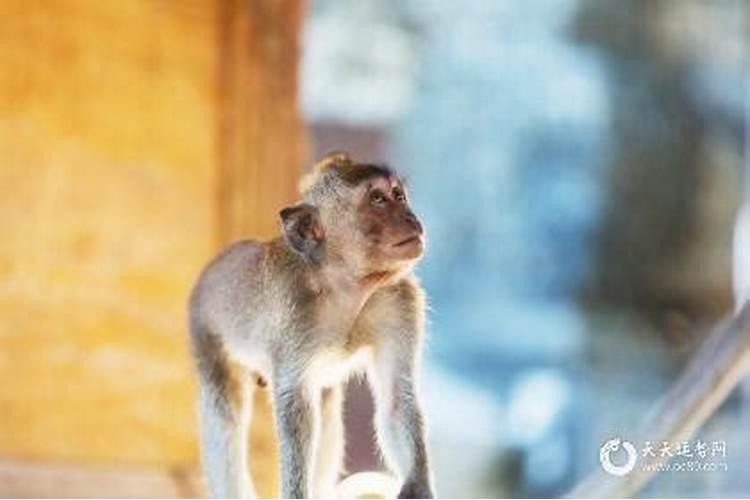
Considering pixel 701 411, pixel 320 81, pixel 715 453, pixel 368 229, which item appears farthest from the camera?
pixel 320 81

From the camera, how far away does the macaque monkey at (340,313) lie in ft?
6.62

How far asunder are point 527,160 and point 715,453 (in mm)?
794

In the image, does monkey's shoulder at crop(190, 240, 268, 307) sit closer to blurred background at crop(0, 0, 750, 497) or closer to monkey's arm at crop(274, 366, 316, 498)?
monkey's arm at crop(274, 366, 316, 498)

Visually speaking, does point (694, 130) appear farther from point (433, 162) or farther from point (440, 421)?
point (440, 421)

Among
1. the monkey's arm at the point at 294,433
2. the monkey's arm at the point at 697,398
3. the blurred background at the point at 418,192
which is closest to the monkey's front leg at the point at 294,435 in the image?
the monkey's arm at the point at 294,433

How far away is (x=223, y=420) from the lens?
224 cm

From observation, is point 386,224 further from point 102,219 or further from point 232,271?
point 102,219

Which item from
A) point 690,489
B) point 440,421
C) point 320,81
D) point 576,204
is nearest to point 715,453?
point 690,489

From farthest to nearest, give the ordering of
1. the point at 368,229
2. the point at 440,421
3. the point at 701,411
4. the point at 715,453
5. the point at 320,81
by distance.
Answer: the point at 320,81, the point at 440,421, the point at 715,453, the point at 701,411, the point at 368,229

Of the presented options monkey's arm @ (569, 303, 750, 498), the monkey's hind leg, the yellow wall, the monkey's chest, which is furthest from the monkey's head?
the yellow wall

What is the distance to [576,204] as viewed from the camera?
3.15 m

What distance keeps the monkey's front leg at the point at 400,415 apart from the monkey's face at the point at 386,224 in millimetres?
123

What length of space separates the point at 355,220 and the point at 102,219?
107 centimetres

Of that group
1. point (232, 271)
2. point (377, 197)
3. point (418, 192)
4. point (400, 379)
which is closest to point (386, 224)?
point (377, 197)
